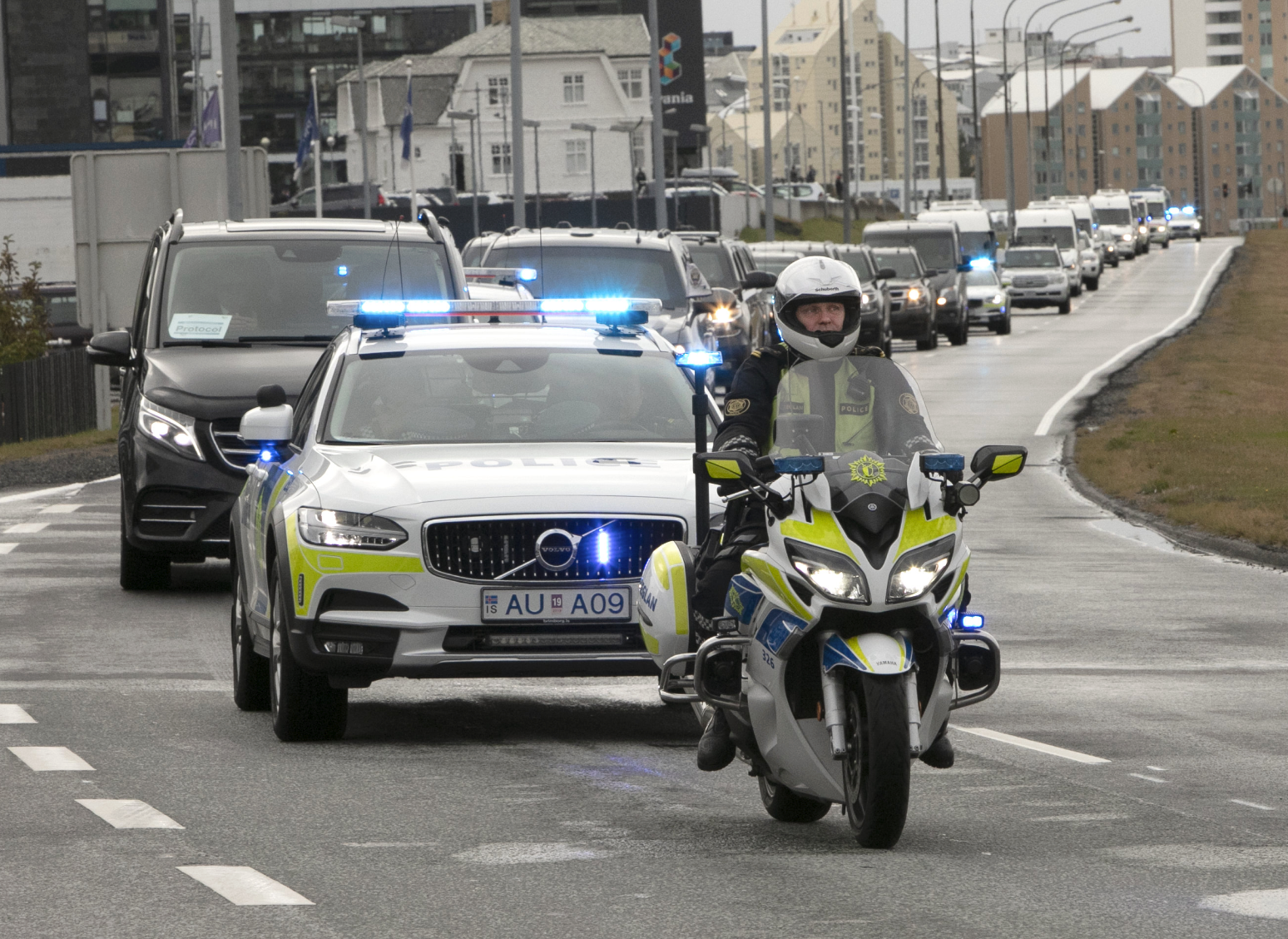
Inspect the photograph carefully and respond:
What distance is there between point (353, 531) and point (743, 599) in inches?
94.3

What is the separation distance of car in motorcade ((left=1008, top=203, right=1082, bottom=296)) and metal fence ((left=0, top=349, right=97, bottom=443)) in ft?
151

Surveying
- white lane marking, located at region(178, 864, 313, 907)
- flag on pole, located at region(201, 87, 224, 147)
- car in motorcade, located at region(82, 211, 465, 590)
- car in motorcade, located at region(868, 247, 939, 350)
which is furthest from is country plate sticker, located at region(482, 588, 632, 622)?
flag on pole, located at region(201, 87, 224, 147)

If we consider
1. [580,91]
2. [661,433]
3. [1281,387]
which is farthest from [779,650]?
[580,91]

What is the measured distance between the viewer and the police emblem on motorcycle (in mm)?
6949

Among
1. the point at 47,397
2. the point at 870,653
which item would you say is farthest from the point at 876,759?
the point at 47,397

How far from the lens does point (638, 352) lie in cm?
1124

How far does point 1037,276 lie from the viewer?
67938 millimetres

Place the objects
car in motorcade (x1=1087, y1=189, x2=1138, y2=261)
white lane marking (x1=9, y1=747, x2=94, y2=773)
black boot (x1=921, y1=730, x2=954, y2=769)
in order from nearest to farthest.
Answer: black boot (x1=921, y1=730, x2=954, y2=769), white lane marking (x1=9, y1=747, x2=94, y2=773), car in motorcade (x1=1087, y1=189, x2=1138, y2=261)

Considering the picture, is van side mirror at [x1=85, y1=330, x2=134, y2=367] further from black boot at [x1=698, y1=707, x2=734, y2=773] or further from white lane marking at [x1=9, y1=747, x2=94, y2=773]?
black boot at [x1=698, y1=707, x2=734, y2=773]

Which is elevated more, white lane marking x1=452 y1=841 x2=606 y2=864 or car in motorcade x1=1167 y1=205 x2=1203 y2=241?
car in motorcade x1=1167 y1=205 x2=1203 y2=241

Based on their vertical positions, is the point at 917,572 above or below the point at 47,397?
above

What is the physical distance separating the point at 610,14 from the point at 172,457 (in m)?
141

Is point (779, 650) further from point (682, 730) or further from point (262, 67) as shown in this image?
point (262, 67)

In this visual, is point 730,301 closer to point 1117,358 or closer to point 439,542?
point 1117,358
